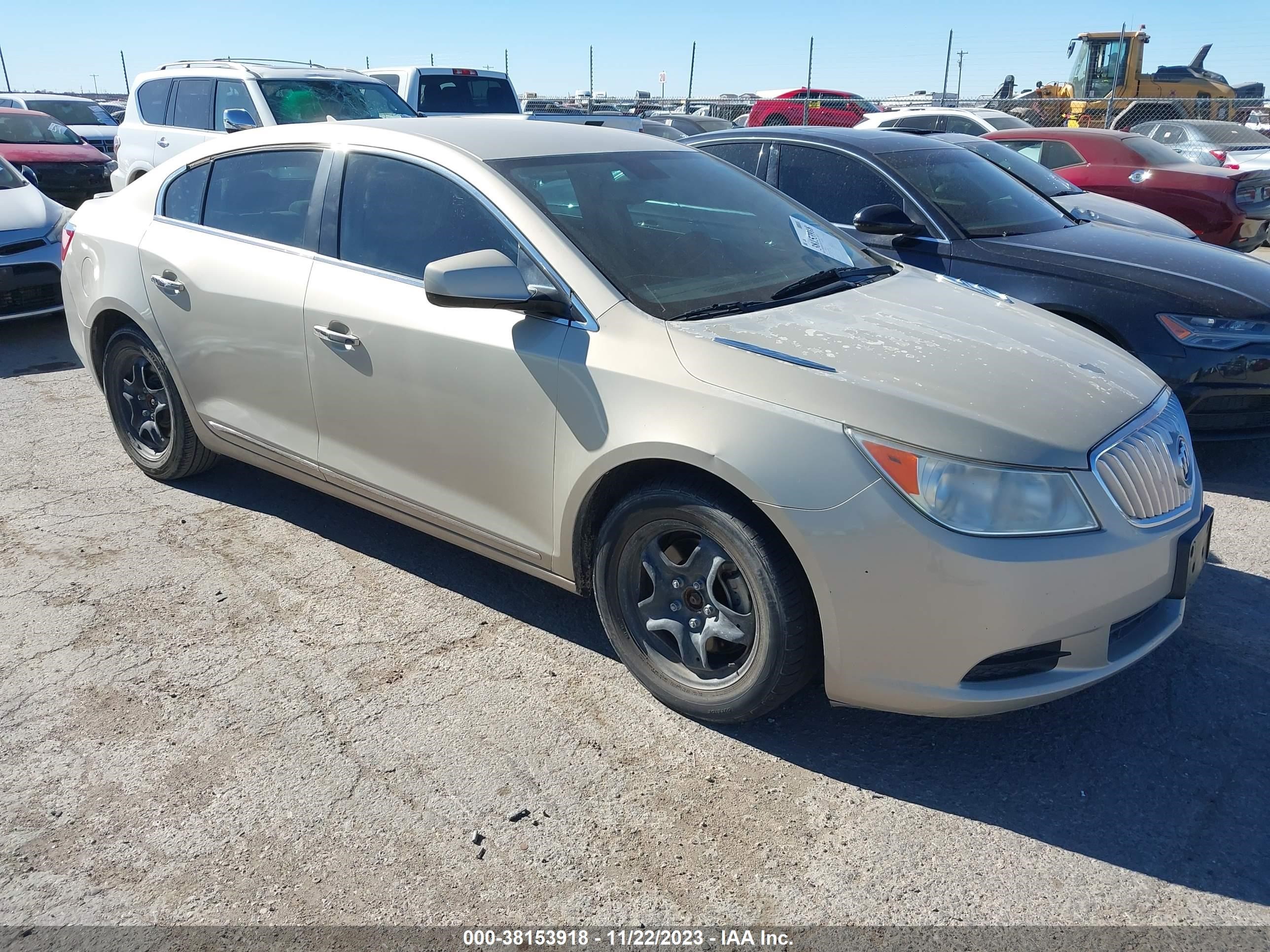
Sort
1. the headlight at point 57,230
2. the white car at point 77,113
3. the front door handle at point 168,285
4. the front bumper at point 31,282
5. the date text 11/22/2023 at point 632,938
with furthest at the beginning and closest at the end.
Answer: the white car at point 77,113, the headlight at point 57,230, the front bumper at point 31,282, the front door handle at point 168,285, the date text 11/22/2023 at point 632,938

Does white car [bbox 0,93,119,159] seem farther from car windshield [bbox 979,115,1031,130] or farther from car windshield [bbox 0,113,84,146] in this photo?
car windshield [bbox 979,115,1031,130]

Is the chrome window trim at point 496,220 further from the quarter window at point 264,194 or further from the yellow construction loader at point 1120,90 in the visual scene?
the yellow construction loader at point 1120,90

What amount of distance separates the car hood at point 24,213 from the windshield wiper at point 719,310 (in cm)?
682

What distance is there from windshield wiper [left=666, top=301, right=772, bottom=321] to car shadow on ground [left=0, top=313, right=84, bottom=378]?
19.0 ft

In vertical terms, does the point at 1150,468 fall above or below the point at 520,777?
above

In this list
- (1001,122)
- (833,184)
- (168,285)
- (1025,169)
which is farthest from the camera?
(1001,122)

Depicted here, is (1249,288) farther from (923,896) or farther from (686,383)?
(923,896)

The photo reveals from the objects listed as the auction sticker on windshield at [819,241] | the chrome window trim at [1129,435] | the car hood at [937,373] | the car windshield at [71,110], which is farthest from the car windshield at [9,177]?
the car windshield at [71,110]

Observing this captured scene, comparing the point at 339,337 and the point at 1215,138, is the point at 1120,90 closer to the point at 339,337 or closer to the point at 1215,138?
the point at 1215,138

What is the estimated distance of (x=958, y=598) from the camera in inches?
99.2

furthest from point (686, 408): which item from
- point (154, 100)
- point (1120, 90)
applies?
point (1120, 90)

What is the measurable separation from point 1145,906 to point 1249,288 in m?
3.82

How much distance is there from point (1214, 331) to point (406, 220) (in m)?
3.79

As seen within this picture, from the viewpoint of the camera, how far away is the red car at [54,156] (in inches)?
551
